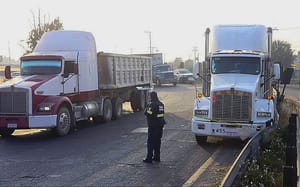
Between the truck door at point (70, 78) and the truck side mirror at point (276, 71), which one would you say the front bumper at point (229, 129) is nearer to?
the truck side mirror at point (276, 71)

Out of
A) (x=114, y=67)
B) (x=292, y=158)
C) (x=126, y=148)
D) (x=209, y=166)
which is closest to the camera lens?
(x=292, y=158)

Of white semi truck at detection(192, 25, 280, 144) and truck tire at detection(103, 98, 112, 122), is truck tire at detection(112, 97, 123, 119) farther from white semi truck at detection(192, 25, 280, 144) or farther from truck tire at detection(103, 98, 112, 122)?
white semi truck at detection(192, 25, 280, 144)

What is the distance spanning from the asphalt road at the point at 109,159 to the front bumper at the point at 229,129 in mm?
382

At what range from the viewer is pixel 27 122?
1447cm

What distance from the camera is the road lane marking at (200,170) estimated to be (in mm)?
8587

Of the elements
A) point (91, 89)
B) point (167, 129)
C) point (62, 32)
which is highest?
point (62, 32)

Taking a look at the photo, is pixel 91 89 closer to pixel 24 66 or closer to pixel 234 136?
pixel 24 66

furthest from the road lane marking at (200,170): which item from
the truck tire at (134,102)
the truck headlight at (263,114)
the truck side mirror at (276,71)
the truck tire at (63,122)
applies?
the truck tire at (134,102)

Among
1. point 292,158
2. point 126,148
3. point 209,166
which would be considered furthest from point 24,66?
point 292,158

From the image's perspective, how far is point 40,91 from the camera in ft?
48.4

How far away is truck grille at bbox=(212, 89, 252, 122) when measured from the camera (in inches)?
490

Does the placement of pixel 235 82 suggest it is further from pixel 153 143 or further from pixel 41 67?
pixel 41 67

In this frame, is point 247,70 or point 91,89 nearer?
point 247,70

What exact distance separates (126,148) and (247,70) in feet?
13.9
